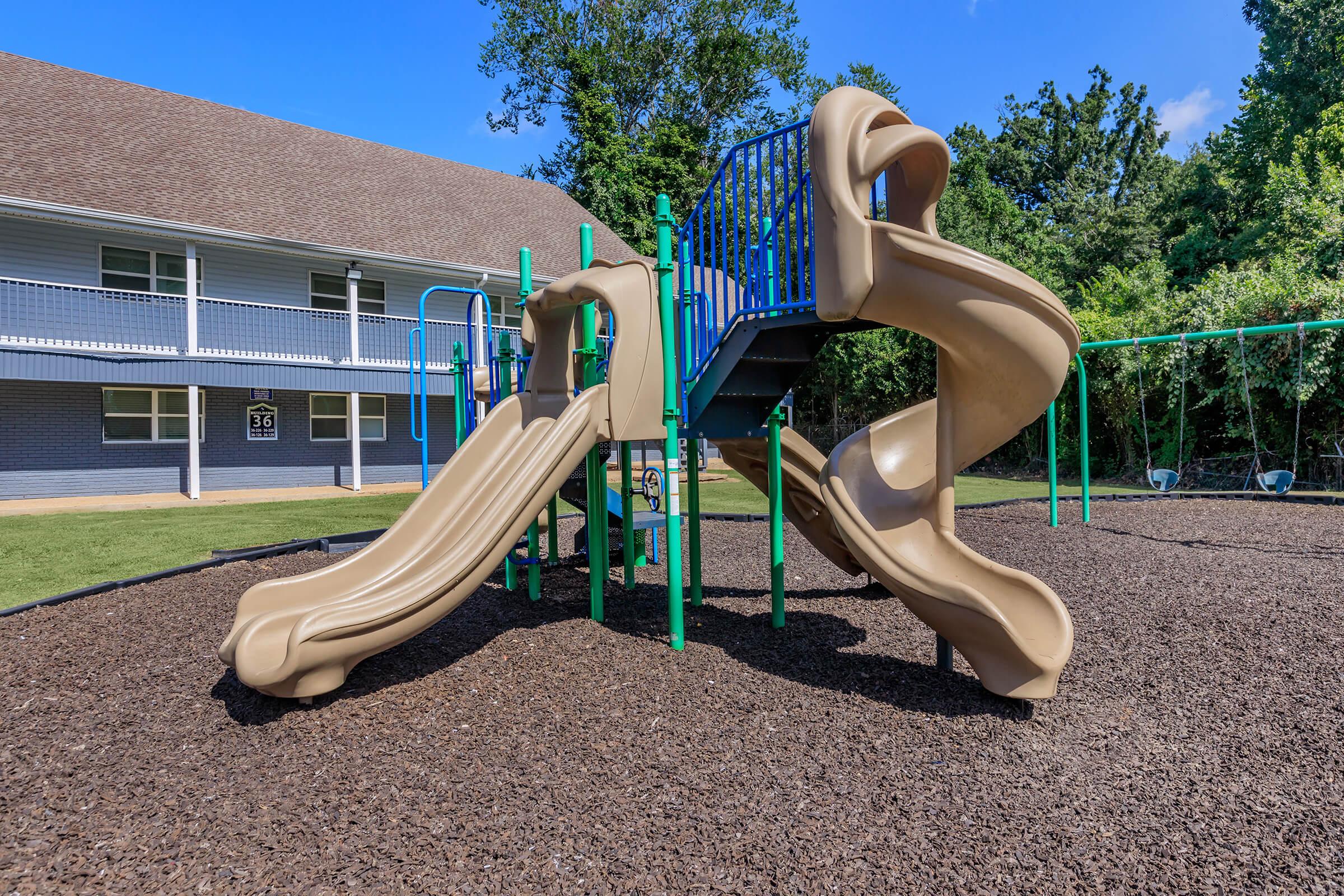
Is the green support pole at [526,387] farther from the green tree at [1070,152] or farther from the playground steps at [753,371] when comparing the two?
the green tree at [1070,152]

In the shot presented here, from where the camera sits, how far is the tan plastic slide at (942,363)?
3.73 metres

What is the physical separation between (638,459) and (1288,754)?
65.3ft

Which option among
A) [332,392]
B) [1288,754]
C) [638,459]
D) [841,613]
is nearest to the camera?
[1288,754]

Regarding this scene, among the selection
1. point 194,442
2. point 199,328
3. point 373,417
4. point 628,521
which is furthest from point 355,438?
point 628,521

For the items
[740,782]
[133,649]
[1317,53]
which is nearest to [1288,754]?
[740,782]

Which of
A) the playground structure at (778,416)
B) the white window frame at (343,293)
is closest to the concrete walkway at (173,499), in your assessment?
the white window frame at (343,293)

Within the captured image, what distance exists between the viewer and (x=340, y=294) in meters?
18.0

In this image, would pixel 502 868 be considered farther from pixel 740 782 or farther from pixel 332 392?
pixel 332 392

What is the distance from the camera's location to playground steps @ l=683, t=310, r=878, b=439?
4.71 m

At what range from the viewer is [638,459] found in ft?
75.3

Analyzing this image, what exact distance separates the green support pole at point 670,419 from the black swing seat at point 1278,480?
11.6m

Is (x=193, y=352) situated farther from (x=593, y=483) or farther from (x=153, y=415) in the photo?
(x=593, y=483)

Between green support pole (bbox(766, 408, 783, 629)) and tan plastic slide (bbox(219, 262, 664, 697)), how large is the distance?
793 mm

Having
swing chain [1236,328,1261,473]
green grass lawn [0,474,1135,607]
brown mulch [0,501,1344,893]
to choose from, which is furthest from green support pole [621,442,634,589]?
swing chain [1236,328,1261,473]
